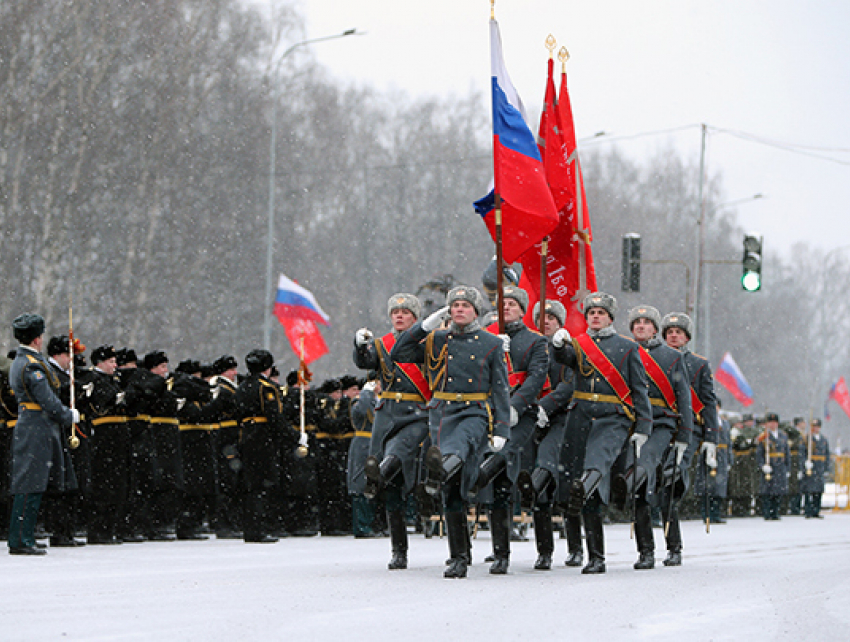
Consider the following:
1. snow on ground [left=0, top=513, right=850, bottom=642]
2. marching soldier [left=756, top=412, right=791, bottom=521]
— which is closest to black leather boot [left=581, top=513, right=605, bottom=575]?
snow on ground [left=0, top=513, right=850, bottom=642]

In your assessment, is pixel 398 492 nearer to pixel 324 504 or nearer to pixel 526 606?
pixel 526 606

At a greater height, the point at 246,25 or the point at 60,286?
the point at 246,25

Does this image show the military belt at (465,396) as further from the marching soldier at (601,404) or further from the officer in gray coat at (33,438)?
the officer in gray coat at (33,438)

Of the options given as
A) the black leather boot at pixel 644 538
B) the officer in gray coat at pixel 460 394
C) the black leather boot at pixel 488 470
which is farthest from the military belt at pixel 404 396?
the black leather boot at pixel 644 538

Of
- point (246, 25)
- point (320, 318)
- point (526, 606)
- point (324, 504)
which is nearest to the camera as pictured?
point (526, 606)

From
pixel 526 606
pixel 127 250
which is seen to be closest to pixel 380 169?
pixel 127 250

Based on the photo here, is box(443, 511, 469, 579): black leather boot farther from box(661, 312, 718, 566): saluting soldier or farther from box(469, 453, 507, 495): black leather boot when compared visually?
box(661, 312, 718, 566): saluting soldier

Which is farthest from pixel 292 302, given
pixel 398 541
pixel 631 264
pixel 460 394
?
pixel 460 394

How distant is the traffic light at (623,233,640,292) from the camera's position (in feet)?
111

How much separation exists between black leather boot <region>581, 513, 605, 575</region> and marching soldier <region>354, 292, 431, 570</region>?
4.57ft

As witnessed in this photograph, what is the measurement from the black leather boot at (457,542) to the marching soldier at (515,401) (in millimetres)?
473

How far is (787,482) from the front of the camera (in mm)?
30641

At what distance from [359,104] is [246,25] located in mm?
17640

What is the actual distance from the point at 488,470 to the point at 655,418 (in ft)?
6.96
